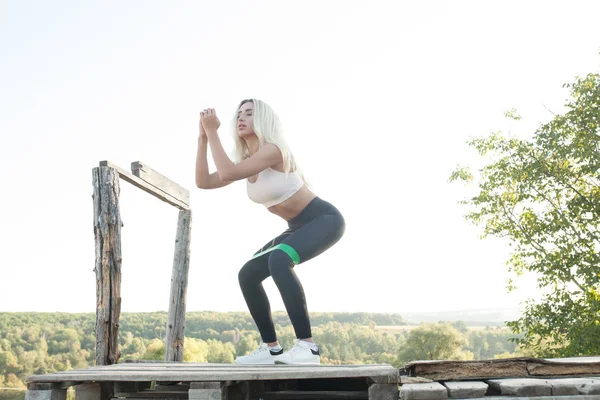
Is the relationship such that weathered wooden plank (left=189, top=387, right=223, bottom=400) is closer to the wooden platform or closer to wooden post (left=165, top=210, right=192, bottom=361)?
the wooden platform

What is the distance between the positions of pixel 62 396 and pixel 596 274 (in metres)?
11.7

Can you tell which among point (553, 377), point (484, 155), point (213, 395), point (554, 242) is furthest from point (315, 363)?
point (484, 155)

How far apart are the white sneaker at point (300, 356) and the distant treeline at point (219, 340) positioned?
16.2 m

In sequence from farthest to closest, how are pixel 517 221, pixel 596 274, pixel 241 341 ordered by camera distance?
pixel 241 341 → pixel 517 221 → pixel 596 274

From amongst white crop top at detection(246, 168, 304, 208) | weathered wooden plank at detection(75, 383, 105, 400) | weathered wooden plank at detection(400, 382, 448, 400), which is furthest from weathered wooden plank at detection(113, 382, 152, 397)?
weathered wooden plank at detection(400, 382, 448, 400)

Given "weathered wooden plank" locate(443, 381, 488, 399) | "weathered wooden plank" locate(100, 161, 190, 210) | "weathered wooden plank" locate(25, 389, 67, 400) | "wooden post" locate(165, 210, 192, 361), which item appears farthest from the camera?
"wooden post" locate(165, 210, 192, 361)

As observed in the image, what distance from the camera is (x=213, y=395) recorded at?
308cm

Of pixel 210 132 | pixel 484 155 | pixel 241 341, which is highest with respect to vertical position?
pixel 484 155

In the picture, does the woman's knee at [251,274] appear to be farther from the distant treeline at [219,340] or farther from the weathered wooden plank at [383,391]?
the distant treeline at [219,340]

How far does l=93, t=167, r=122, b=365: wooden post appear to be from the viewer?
15.6ft

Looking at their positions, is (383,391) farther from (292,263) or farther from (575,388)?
(292,263)

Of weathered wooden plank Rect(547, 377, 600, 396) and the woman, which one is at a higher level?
the woman

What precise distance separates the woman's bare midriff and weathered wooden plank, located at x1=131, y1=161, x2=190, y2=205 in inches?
75.4

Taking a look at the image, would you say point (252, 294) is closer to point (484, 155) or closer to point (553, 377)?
point (553, 377)
